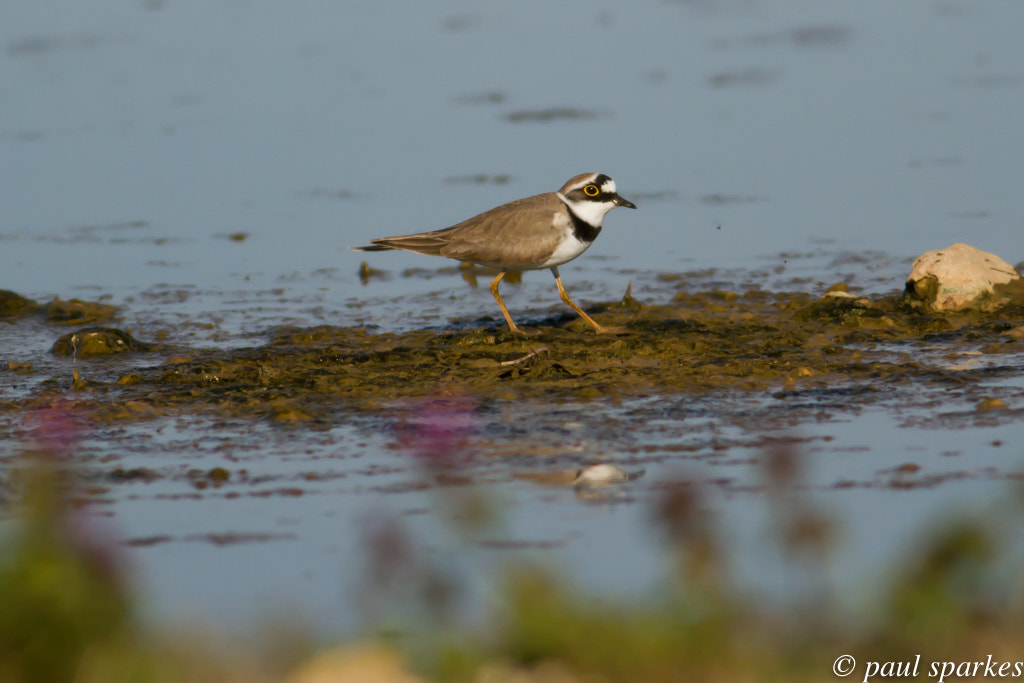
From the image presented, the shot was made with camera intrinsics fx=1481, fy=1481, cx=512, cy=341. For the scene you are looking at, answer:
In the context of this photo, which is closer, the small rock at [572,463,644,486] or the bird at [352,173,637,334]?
the small rock at [572,463,644,486]

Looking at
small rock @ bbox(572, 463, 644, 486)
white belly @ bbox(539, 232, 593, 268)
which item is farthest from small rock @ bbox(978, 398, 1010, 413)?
white belly @ bbox(539, 232, 593, 268)

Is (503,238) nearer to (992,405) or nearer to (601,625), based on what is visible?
(992,405)

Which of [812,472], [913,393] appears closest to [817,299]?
[913,393]

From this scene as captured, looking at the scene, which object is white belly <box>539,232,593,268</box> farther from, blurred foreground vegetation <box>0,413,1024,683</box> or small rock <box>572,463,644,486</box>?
blurred foreground vegetation <box>0,413,1024,683</box>

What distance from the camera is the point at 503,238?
32.6 feet

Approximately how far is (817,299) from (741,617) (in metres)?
5.81

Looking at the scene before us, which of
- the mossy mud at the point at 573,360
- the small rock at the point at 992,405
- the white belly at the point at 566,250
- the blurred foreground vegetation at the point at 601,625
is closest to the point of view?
the blurred foreground vegetation at the point at 601,625

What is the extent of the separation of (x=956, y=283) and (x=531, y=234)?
8.95 feet

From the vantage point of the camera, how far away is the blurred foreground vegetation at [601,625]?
4.03 m

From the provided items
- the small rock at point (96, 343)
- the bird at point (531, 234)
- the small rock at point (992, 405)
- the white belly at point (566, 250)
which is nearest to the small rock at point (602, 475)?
the small rock at point (992, 405)

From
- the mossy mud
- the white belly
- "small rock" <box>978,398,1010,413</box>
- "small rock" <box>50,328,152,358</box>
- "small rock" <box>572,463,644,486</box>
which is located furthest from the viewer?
the white belly

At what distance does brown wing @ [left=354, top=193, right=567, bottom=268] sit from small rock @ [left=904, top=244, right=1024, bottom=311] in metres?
2.32

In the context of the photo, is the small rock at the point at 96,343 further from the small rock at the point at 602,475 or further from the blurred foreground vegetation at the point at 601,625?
the blurred foreground vegetation at the point at 601,625

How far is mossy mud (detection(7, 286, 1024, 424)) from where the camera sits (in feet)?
25.8
